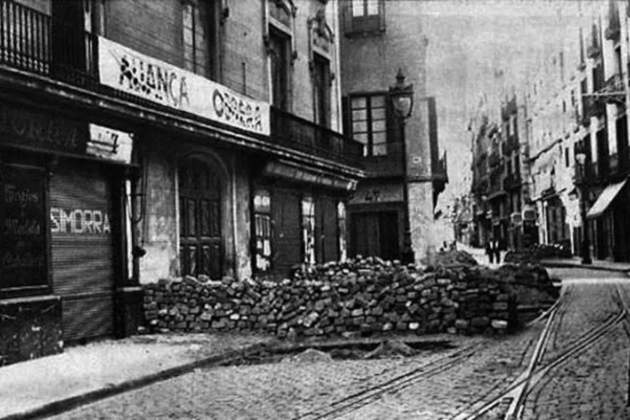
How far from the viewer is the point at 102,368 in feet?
33.4

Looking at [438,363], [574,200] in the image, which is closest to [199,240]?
[438,363]

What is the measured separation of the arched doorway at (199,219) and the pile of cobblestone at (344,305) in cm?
132

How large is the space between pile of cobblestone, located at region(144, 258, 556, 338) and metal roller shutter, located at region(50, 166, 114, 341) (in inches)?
44.2

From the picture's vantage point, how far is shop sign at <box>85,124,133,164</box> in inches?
491

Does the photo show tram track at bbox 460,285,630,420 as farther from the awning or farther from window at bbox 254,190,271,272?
the awning

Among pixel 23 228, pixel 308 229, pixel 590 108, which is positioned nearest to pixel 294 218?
pixel 308 229

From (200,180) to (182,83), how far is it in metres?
2.95

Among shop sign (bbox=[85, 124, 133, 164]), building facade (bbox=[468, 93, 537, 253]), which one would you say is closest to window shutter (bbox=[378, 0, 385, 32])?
shop sign (bbox=[85, 124, 133, 164])

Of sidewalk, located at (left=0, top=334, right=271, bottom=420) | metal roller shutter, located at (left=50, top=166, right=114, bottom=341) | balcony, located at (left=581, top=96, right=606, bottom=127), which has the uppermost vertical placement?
balcony, located at (left=581, top=96, right=606, bottom=127)

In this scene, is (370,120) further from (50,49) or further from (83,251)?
(50,49)

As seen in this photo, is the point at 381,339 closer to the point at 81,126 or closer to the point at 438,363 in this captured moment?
the point at 438,363

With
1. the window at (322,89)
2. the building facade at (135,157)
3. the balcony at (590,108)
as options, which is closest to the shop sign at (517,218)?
the balcony at (590,108)

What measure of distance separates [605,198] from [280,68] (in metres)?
22.9

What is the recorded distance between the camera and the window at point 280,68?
70.8 ft
